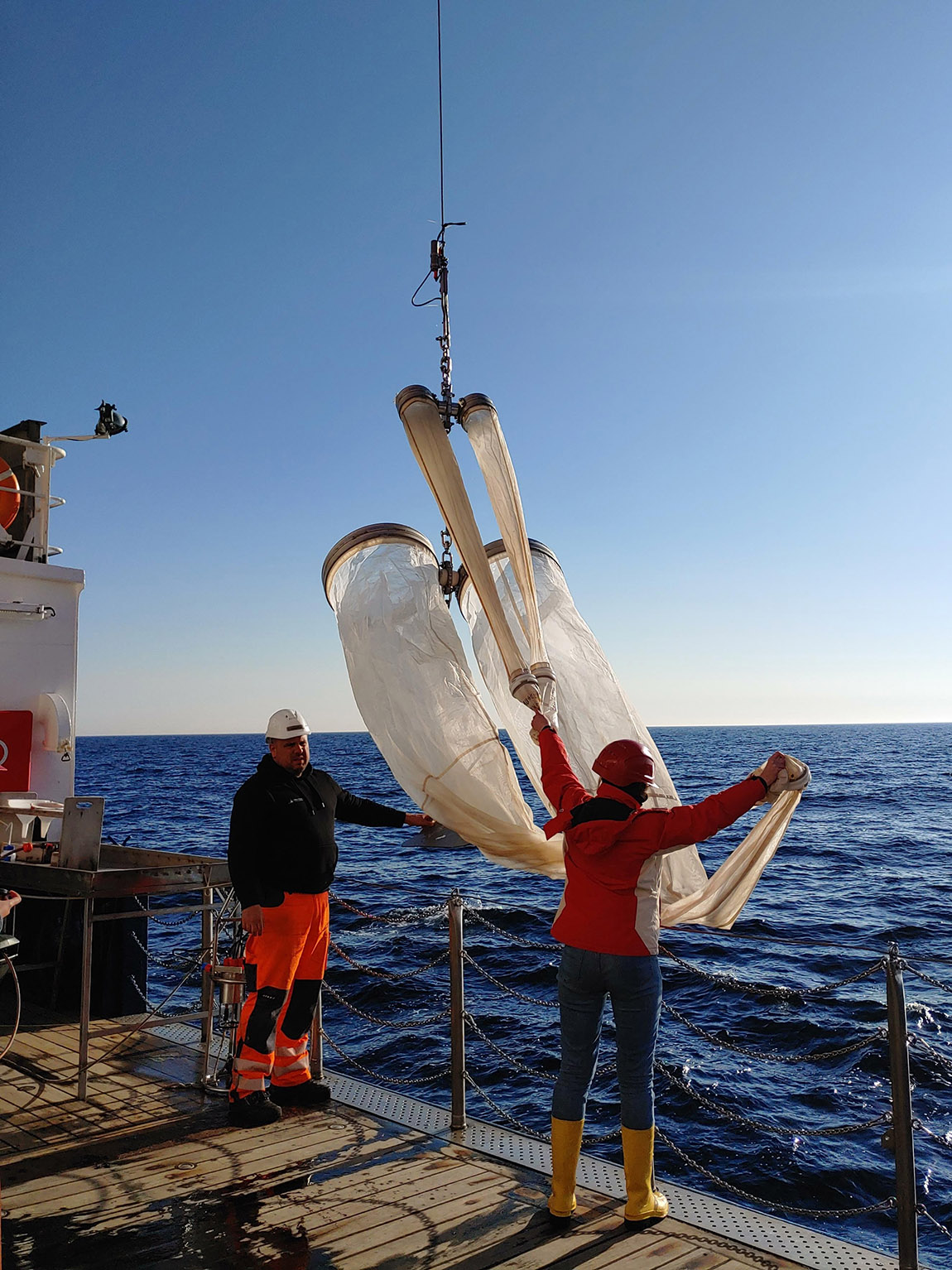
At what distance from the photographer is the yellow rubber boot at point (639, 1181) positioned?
3754mm

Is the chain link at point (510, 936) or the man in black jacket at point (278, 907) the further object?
the man in black jacket at point (278, 907)

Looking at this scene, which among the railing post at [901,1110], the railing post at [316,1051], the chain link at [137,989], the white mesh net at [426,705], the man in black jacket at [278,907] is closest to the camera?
the railing post at [901,1110]

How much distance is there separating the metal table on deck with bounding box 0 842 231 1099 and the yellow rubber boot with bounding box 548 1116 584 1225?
2.41 meters

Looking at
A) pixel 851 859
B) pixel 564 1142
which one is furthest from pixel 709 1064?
pixel 851 859

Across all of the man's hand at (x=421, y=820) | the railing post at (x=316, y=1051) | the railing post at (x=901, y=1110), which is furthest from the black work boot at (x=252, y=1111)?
the railing post at (x=901, y=1110)

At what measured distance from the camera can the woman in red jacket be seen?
371 centimetres

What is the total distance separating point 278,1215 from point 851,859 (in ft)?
71.9

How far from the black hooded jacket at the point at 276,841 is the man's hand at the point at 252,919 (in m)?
0.03

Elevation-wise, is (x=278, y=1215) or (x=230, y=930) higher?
(x=230, y=930)

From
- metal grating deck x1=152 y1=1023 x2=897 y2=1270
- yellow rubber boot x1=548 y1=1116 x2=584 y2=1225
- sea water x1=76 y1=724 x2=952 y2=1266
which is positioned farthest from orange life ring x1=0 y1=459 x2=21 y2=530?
yellow rubber boot x1=548 y1=1116 x2=584 y2=1225

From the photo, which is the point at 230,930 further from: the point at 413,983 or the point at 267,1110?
the point at 413,983

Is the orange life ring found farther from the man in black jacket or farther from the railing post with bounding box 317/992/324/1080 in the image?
the railing post with bounding box 317/992/324/1080

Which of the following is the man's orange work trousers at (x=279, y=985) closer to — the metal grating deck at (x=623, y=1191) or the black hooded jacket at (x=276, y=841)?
the black hooded jacket at (x=276, y=841)

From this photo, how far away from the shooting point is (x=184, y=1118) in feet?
16.2
